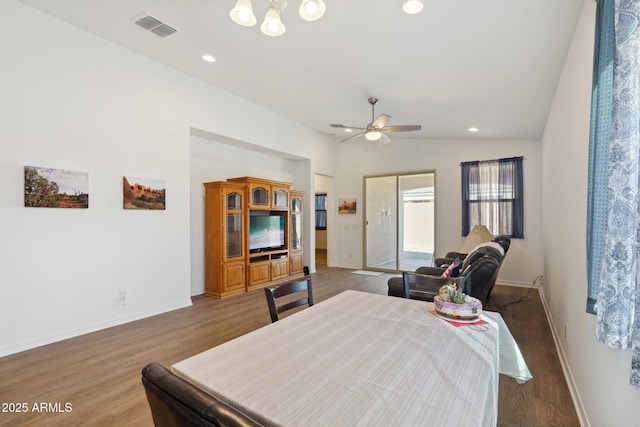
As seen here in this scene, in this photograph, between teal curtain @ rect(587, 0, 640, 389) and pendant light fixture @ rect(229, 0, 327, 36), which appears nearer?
teal curtain @ rect(587, 0, 640, 389)

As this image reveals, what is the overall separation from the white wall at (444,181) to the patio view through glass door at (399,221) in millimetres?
194

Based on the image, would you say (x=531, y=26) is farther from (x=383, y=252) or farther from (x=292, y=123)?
(x=383, y=252)

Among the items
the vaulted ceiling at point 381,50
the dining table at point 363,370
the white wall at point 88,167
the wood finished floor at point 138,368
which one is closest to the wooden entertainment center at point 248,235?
the white wall at point 88,167

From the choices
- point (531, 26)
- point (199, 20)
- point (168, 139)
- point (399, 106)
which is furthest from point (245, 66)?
point (531, 26)

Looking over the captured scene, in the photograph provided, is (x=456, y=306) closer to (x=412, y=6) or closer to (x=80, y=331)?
(x=412, y=6)

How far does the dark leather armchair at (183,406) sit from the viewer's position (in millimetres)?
628

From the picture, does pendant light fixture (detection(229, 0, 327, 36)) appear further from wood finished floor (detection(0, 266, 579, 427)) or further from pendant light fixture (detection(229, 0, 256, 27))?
wood finished floor (detection(0, 266, 579, 427))

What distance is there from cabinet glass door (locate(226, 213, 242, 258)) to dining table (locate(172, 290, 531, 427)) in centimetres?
372

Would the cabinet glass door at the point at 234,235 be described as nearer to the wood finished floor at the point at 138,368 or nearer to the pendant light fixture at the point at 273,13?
the wood finished floor at the point at 138,368

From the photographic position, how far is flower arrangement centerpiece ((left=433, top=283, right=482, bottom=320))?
160 centimetres

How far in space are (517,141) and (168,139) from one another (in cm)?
596

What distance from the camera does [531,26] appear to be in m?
2.42

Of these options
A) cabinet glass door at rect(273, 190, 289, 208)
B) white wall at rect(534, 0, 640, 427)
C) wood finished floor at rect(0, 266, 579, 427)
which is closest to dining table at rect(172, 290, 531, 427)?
white wall at rect(534, 0, 640, 427)

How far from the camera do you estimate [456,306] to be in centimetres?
162
